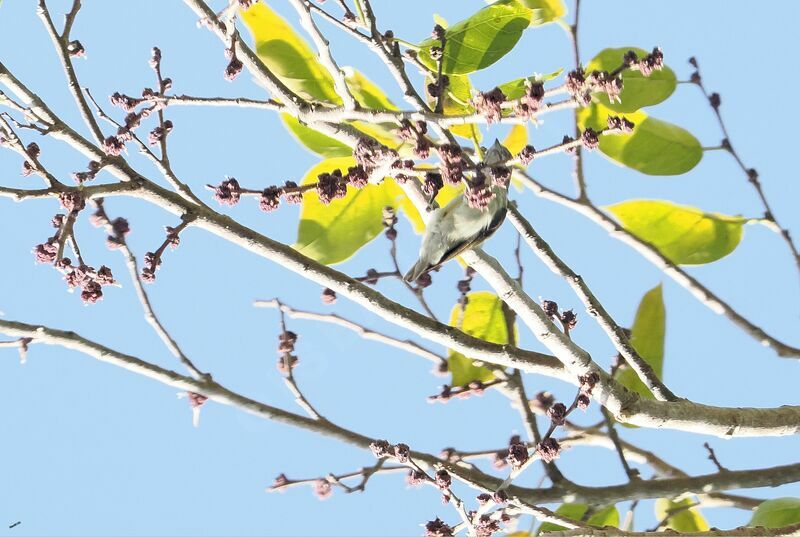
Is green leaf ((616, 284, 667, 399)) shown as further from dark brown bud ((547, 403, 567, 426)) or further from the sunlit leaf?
dark brown bud ((547, 403, 567, 426))

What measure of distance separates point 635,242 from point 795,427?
43 centimetres

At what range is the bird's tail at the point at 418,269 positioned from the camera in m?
1.39

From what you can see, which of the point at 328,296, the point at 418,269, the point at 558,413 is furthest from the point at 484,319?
the point at 558,413

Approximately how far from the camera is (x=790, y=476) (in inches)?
52.6

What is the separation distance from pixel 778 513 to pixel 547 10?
0.91 m

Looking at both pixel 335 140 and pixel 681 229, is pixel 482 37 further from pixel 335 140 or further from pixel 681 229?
pixel 681 229

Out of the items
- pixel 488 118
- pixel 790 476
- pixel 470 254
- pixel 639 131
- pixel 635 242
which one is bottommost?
pixel 790 476

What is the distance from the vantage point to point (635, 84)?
4.67 feet

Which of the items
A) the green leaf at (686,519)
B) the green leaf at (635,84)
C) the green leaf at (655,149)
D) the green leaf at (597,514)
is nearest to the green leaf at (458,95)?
the green leaf at (635,84)

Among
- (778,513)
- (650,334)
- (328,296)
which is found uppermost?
(328,296)

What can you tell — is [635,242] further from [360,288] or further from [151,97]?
[151,97]

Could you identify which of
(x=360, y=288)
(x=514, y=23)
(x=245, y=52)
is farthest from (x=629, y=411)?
(x=245, y=52)

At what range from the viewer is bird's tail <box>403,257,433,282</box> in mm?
1394

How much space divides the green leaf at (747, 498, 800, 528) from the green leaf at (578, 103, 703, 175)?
2.09 feet
